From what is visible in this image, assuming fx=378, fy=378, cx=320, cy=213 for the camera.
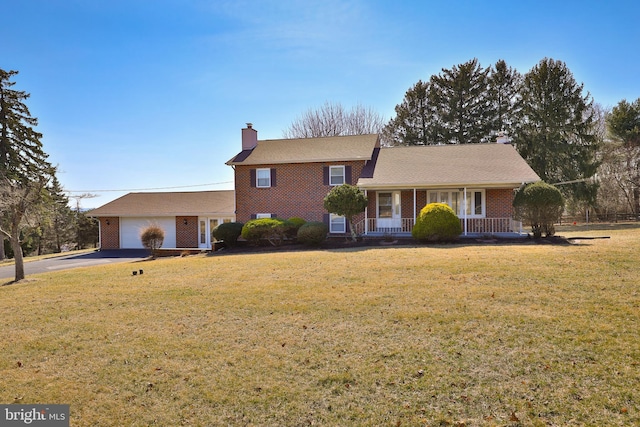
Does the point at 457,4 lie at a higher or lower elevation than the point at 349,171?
higher

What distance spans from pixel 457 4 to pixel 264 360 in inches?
422

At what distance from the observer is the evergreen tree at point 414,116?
39.2 metres

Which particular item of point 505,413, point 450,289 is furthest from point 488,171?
point 505,413

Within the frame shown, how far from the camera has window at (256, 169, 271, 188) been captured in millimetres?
22719

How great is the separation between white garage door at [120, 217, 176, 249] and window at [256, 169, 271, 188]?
8367 millimetres

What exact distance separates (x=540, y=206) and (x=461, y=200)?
15.1ft

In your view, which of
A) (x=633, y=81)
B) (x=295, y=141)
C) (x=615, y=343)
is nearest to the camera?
(x=615, y=343)

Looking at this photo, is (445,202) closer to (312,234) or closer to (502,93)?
(312,234)

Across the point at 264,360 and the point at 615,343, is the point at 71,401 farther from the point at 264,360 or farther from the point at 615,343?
the point at 615,343

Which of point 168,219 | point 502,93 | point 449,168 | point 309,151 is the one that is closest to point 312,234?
point 309,151

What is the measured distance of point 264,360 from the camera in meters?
5.04

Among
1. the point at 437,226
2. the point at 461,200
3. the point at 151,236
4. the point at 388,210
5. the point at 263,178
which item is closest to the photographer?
the point at 437,226

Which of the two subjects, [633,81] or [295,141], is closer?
[295,141]

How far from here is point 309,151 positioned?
23062 millimetres
